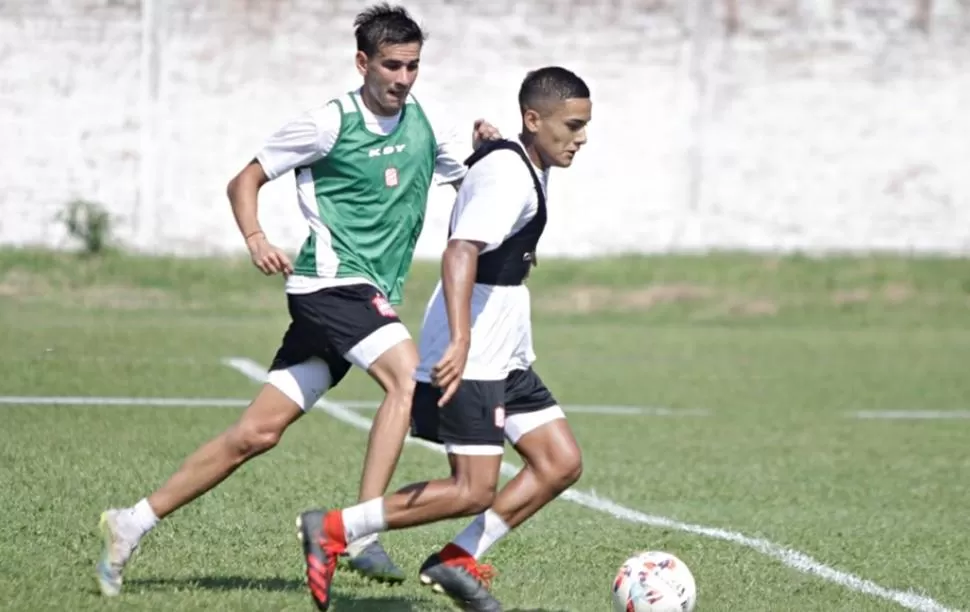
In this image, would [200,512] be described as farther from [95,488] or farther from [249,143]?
[249,143]

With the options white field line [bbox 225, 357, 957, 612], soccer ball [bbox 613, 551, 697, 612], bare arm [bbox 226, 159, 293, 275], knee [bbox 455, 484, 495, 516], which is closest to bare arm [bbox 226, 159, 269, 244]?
bare arm [bbox 226, 159, 293, 275]

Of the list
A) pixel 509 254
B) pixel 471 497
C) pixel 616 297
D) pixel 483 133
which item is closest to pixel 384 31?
pixel 483 133

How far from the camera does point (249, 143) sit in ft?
81.9

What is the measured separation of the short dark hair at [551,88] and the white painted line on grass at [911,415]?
8.49m

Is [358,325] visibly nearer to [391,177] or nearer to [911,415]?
[391,177]

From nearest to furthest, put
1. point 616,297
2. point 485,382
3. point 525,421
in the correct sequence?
point 485,382 < point 525,421 < point 616,297

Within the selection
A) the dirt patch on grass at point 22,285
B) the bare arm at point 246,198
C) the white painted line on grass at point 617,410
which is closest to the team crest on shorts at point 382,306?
the bare arm at point 246,198

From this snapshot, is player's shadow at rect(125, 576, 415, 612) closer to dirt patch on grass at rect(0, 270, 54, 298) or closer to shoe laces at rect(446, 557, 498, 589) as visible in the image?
shoe laces at rect(446, 557, 498, 589)

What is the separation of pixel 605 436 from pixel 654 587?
21.2 feet

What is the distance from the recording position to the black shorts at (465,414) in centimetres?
635

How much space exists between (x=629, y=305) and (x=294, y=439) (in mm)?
12461

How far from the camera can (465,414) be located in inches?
250

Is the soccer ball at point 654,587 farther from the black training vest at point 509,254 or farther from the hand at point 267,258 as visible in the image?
the hand at point 267,258

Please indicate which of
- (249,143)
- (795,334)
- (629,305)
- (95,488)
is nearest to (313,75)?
(249,143)
